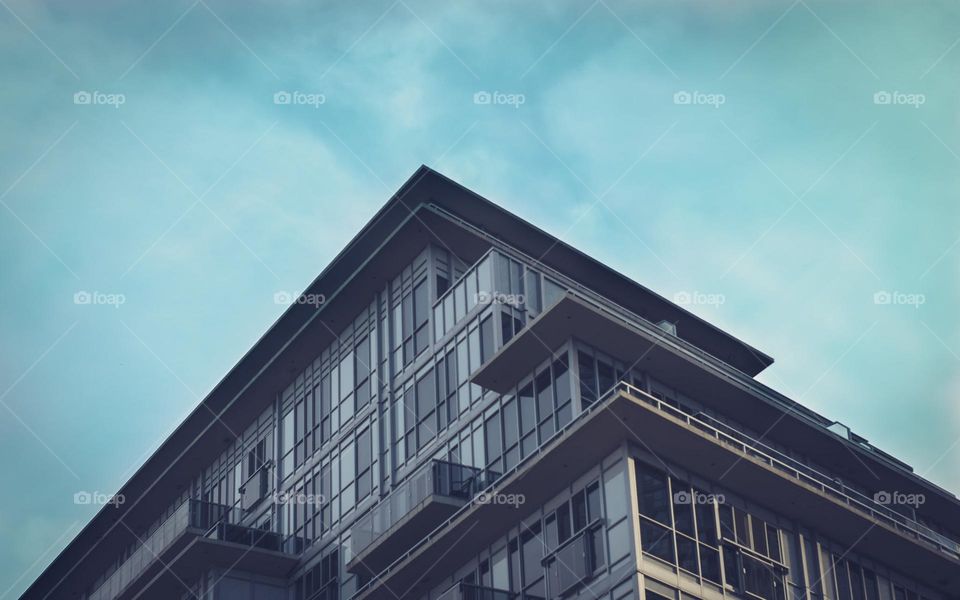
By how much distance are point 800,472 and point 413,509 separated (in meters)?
11.8

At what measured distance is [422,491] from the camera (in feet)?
146

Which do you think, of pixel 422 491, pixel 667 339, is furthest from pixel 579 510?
pixel 667 339

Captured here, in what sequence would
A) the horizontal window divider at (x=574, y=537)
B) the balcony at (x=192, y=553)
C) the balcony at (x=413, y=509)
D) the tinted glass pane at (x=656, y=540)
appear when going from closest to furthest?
the tinted glass pane at (x=656, y=540) → the horizontal window divider at (x=574, y=537) → the balcony at (x=413, y=509) → the balcony at (x=192, y=553)

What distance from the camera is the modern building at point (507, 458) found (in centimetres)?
4025

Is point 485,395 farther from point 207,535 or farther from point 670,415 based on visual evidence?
point 207,535

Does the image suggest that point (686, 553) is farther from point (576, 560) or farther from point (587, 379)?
point (587, 379)

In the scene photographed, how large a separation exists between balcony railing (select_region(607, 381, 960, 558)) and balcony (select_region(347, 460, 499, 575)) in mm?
5969

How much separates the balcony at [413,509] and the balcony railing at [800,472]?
597 centimetres

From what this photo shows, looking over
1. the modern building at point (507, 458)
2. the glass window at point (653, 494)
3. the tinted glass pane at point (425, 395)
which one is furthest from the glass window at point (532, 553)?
the tinted glass pane at point (425, 395)

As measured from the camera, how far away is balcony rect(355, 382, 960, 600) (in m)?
39.8

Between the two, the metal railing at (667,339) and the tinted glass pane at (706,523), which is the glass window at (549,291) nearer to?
the metal railing at (667,339)

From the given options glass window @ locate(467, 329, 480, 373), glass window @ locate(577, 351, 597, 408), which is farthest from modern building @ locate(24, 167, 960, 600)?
glass window @ locate(467, 329, 480, 373)

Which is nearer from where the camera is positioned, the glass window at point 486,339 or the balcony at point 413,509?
the balcony at point 413,509

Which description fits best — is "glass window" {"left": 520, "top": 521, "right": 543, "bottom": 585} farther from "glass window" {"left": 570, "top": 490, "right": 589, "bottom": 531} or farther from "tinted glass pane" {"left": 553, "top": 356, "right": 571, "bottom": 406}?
"tinted glass pane" {"left": 553, "top": 356, "right": 571, "bottom": 406}
